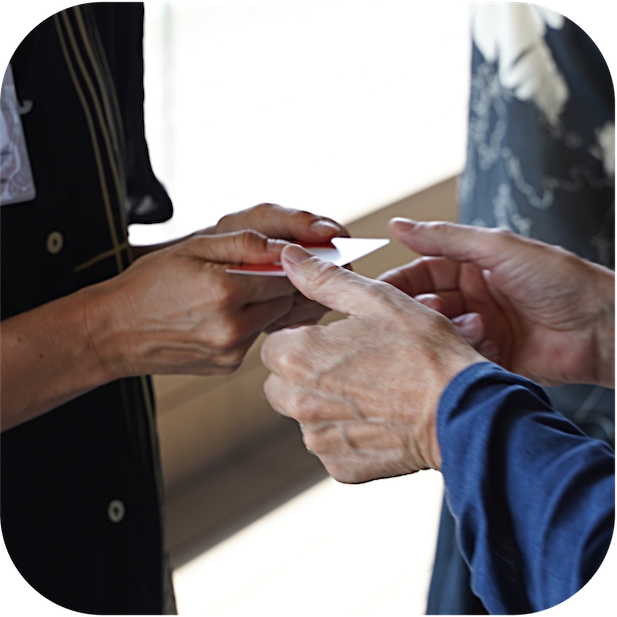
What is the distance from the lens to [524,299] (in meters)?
1.03

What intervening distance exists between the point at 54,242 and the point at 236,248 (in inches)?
8.4

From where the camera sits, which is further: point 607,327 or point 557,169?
point 557,169

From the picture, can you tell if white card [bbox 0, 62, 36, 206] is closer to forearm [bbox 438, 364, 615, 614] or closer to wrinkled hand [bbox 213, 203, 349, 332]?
wrinkled hand [bbox 213, 203, 349, 332]

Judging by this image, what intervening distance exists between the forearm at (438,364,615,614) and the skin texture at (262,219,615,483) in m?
0.06

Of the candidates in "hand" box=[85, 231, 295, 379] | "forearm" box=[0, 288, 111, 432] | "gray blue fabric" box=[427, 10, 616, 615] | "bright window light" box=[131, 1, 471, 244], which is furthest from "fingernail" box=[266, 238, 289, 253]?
"bright window light" box=[131, 1, 471, 244]

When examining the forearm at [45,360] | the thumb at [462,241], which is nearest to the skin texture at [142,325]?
the forearm at [45,360]

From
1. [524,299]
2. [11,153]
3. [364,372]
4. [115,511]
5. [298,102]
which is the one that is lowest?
[115,511]

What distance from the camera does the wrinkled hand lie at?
901 millimetres

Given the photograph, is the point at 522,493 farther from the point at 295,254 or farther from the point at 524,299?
the point at 524,299

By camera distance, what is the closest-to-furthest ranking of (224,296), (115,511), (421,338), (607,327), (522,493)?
(522,493), (421,338), (224,296), (115,511), (607,327)

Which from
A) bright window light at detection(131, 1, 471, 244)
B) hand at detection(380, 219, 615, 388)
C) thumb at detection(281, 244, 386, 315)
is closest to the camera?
thumb at detection(281, 244, 386, 315)

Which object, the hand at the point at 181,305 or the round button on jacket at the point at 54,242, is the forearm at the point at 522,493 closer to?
the hand at the point at 181,305

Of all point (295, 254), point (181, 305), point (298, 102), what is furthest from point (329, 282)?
point (298, 102)

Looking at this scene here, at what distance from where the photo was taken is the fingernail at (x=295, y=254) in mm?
786
